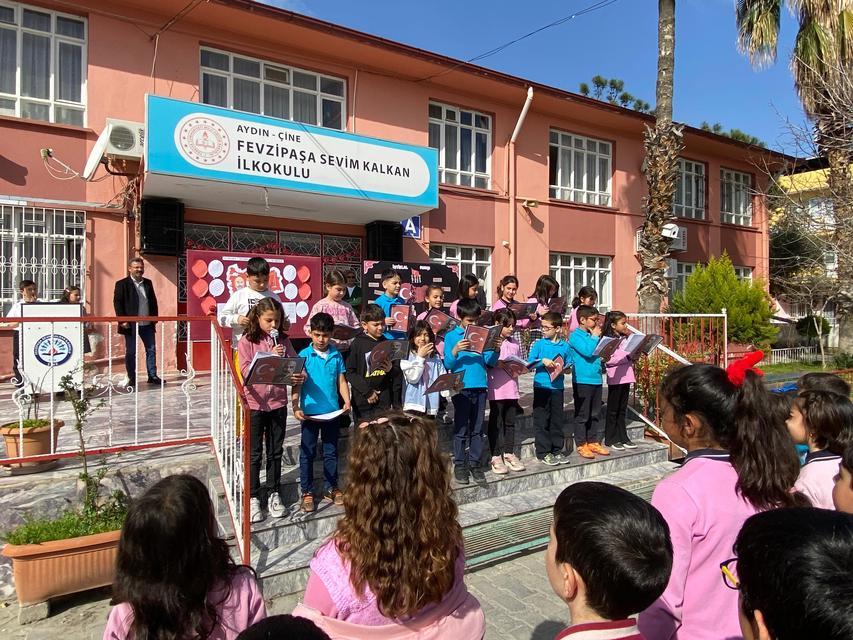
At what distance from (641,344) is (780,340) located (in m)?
14.8

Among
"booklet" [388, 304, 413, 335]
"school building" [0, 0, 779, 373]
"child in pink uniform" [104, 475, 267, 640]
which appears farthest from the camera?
"school building" [0, 0, 779, 373]

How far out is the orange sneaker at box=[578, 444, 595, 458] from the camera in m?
6.04

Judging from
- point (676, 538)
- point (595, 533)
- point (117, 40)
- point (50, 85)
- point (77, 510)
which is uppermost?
point (117, 40)

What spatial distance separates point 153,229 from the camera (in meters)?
8.48

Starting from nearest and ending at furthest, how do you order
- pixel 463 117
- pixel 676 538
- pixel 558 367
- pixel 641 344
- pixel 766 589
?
1. pixel 766 589
2. pixel 676 538
3. pixel 558 367
4. pixel 641 344
5. pixel 463 117

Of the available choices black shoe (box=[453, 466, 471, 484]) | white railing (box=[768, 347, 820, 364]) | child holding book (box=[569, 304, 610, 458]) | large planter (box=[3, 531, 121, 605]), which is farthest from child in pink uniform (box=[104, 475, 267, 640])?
white railing (box=[768, 347, 820, 364])

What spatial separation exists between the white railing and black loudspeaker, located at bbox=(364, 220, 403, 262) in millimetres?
11655

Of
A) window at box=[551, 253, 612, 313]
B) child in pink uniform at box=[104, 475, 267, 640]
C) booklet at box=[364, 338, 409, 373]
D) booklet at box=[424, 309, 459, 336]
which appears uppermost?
window at box=[551, 253, 612, 313]

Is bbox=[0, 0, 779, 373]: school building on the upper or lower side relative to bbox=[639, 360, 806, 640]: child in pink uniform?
upper

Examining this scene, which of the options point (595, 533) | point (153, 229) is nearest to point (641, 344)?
point (595, 533)

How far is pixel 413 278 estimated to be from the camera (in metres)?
9.82

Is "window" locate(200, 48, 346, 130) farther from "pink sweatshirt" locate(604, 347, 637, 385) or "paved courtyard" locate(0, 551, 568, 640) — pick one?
"paved courtyard" locate(0, 551, 568, 640)

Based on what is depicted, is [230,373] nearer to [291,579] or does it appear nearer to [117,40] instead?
[291,579]

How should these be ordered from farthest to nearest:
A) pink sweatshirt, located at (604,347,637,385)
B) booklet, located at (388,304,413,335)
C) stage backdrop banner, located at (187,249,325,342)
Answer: stage backdrop banner, located at (187,249,325,342) → pink sweatshirt, located at (604,347,637,385) → booklet, located at (388,304,413,335)
